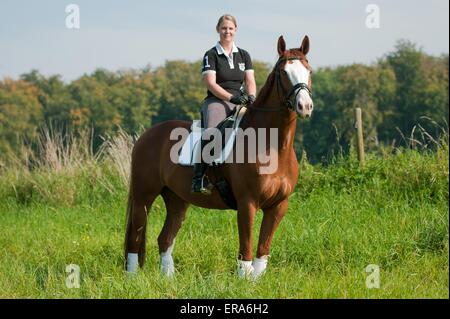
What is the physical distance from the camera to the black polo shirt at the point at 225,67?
6.96 meters

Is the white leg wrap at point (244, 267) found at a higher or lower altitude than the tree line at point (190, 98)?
higher

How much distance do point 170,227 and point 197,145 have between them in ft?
4.52

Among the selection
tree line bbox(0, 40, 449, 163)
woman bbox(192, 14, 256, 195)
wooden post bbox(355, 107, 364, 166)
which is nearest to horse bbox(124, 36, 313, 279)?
woman bbox(192, 14, 256, 195)

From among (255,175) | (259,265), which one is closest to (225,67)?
(255,175)

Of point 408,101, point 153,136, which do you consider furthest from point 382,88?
point 153,136

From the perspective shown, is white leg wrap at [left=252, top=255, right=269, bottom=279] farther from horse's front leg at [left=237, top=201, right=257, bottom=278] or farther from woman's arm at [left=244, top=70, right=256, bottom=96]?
woman's arm at [left=244, top=70, right=256, bottom=96]

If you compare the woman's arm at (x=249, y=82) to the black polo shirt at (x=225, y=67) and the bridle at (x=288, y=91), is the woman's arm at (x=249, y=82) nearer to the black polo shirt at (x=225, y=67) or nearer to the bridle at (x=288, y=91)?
the black polo shirt at (x=225, y=67)

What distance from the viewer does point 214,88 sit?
22.4 feet

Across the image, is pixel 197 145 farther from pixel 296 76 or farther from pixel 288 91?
pixel 296 76

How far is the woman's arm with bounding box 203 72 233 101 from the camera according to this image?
680 centimetres

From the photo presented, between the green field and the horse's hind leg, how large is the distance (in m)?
0.22

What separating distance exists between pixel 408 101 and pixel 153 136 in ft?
205

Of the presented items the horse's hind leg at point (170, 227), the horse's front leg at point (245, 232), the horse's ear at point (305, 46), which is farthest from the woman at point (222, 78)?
the horse's hind leg at point (170, 227)
